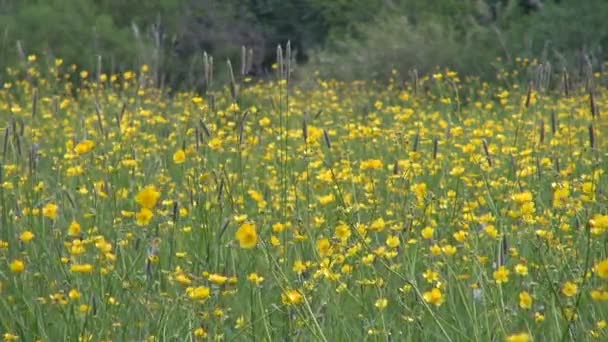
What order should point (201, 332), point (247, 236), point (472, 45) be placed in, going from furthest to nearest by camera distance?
point (472, 45), point (201, 332), point (247, 236)

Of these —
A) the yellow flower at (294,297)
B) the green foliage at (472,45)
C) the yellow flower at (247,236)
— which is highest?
the yellow flower at (247,236)

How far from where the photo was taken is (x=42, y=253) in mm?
3000

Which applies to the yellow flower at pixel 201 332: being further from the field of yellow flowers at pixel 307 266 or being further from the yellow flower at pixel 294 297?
the yellow flower at pixel 294 297

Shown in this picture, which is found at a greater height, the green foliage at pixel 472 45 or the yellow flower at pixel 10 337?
the yellow flower at pixel 10 337

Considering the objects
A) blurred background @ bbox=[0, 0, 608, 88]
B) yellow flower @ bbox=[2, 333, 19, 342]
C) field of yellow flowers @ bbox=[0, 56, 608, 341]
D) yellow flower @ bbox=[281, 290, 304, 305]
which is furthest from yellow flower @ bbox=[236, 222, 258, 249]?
blurred background @ bbox=[0, 0, 608, 88]

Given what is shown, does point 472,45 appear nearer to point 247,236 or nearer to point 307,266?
point 307,266

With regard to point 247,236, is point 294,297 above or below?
below

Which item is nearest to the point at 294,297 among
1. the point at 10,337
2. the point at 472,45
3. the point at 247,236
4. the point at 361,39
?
the point at 247,236

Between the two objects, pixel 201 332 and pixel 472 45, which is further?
pixel 472 45

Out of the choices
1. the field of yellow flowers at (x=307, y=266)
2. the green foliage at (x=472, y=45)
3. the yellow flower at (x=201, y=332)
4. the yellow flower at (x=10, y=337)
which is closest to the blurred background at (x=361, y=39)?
the green foliage at (x=472, y=45)

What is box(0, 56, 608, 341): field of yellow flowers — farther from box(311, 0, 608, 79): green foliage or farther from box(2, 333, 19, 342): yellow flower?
box(311, 0, 608, 79): green foliage

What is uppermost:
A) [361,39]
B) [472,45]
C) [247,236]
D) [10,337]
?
[247,236]

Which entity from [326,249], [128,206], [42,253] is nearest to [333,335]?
[326,249]

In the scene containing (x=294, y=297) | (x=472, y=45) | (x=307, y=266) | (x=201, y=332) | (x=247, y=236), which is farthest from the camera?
(x=472, y=45)
